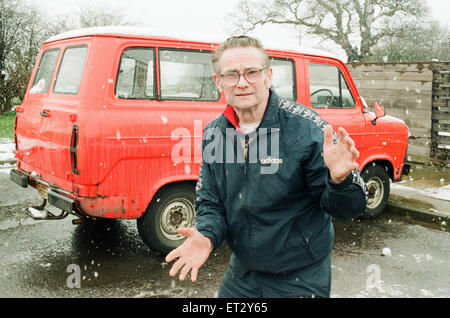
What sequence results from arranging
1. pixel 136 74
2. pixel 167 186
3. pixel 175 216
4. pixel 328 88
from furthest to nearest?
pixel 328 88
pixel 175 216
pixel 167 186
pixel 136 74

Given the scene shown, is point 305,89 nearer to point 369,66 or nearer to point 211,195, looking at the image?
point 211,195

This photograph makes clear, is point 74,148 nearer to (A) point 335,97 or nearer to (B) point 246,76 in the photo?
(B) point 246,76

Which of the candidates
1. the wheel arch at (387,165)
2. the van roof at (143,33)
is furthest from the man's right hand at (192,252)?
the wheel arch at (387,165)

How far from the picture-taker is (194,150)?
4574 millimetres

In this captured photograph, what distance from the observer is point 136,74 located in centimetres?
445

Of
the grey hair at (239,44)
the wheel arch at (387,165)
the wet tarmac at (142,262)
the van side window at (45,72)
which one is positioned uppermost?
the van side window at (45,72)

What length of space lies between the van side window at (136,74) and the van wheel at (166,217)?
1014 millimetres

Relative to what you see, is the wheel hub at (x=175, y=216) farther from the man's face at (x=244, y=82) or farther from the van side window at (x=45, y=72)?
the man's face at (x=244, y=82)

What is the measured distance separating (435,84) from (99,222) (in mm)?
7589

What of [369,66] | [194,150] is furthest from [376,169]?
[369,66]

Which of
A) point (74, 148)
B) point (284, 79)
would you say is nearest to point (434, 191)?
point (284, 79)

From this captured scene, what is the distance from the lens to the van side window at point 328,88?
5629 mm

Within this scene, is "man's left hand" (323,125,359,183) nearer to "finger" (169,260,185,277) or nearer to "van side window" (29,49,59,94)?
"finger" (169,260,185,277)

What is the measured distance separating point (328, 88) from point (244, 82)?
386cm
